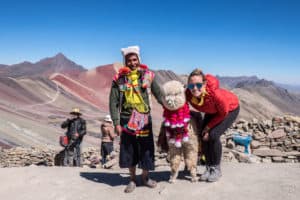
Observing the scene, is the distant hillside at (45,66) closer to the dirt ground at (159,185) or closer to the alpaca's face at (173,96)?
the dirt ground at (159,185)

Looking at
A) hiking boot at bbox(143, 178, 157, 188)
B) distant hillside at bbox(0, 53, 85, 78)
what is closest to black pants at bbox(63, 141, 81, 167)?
hiking boot at bbox(143, 178, 157, 188)

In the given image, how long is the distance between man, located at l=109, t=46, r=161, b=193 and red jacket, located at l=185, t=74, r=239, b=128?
548 mm

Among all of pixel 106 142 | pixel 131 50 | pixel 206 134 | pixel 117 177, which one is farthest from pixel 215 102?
pixel 106 142

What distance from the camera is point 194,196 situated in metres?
3.94

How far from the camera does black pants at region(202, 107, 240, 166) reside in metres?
4.18

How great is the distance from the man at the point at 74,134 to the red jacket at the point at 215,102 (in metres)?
4.44

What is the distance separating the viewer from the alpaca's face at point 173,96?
400cm

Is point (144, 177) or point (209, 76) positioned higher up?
point (209, 76)

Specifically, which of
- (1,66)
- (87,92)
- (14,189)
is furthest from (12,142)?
(1,66)

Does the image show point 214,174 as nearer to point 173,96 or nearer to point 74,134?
point 173,96

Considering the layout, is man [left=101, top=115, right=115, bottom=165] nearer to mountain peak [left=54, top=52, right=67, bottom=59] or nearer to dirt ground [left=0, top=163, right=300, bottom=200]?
dirt ground [left=0, top=163, right=300, bottom=200]

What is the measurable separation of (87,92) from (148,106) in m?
27.2

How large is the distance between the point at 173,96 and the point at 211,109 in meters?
0.52

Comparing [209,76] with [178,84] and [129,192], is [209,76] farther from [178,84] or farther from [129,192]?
[129,192]
